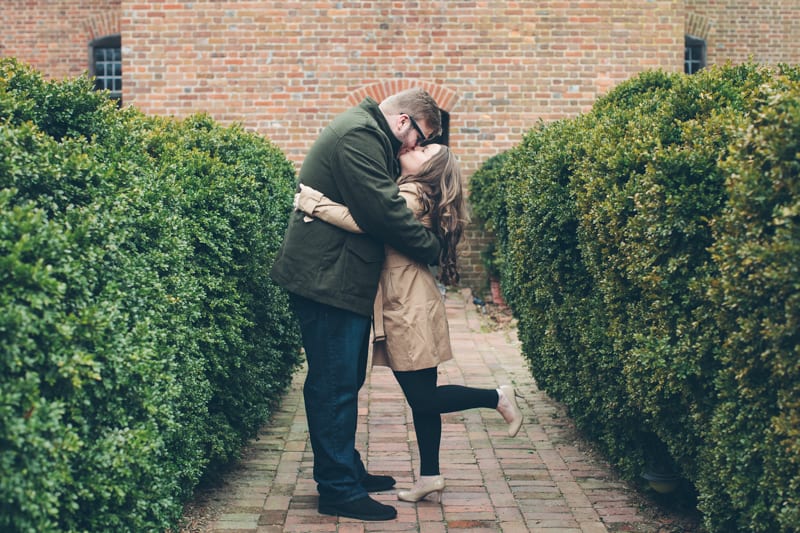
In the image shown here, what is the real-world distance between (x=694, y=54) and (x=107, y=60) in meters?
9.72

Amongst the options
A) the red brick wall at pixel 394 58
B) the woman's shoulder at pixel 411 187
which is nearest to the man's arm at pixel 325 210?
the woman's shoulder at pixel 411 187

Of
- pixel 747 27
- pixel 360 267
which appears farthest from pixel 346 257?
pixel 747 27

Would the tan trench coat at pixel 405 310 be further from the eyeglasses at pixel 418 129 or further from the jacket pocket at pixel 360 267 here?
the eyeglasses at pixel 418 129

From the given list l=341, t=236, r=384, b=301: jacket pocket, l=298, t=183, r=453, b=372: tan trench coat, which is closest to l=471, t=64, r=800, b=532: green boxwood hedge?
l=298, t=183, r=453, b=372: tan trench coat

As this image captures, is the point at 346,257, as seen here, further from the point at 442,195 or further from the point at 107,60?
the point at 107,60

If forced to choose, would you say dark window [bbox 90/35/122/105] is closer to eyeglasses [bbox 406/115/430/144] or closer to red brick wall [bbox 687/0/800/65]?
red brick wall [bbox 687/0/800/65]

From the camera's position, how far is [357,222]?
4059 millimetres

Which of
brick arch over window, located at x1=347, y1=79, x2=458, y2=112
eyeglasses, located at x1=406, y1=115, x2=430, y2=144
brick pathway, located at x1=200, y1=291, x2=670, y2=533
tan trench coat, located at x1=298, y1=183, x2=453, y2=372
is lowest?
brick pathway, located at x1=200, y1=291, x2=670, y2=533

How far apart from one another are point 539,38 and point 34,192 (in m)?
10.1

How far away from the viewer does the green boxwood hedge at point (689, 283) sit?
2732 millimetres

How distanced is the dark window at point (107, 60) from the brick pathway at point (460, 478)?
971 centimetres

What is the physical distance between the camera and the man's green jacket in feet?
13.1

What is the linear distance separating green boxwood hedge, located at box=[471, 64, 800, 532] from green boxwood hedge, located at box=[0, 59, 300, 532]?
1.73 metres

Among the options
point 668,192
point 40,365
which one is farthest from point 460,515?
point 40,365
